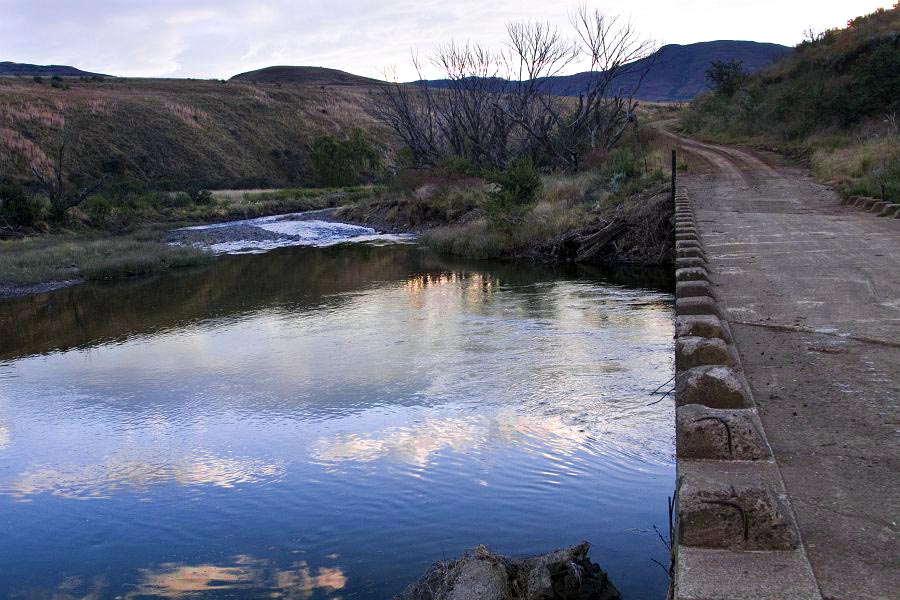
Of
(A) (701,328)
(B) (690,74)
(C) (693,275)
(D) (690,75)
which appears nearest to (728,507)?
(A) (701,328)

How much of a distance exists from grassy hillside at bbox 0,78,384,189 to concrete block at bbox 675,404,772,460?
5667cm

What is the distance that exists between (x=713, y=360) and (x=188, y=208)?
142ft

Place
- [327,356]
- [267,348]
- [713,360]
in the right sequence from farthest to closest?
1. [267,348]
2. [327,356]
3. [713,360]

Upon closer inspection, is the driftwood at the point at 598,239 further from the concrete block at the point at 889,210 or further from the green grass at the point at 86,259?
the green grass at the point at 86,259

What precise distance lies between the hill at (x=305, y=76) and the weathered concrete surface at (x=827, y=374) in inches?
5683

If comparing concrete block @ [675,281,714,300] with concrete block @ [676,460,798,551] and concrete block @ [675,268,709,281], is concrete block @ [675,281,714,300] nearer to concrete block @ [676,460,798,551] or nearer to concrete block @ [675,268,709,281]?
concrete block @ [675,268,709,281]

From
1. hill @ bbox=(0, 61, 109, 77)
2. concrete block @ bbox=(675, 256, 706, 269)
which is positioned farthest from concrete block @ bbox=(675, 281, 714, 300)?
hill @ bbox=(0, 61, 109, 77)

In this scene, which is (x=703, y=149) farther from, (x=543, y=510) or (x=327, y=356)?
(x=543, y=510)

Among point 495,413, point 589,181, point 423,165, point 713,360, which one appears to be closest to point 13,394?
point 495,413

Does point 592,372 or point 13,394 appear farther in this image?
point 13,394

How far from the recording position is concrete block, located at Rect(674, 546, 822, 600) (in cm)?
263

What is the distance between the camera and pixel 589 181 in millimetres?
26578

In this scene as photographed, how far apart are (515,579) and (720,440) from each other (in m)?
1.58

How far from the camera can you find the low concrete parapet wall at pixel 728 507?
8.92ft
